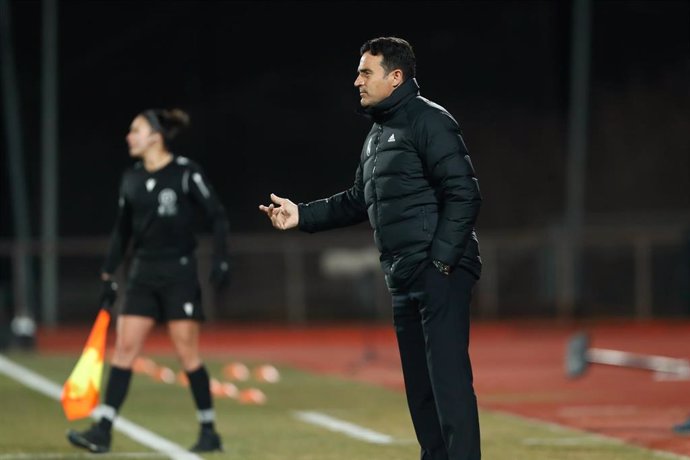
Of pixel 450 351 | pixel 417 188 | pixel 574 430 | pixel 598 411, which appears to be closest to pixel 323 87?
pixel 598 411

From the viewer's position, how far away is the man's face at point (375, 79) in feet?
24.0

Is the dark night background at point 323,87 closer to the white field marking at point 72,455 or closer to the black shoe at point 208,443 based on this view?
the black shoe at point 208,443

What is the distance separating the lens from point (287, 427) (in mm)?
12039

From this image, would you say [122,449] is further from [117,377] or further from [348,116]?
[348,116]

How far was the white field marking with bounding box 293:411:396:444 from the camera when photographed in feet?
36.2

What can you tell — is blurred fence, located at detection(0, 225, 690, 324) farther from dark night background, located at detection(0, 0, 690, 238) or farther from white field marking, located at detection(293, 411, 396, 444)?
white field marking, located at detection(293, 411, 396, 444)

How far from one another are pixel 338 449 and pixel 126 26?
29.8 m

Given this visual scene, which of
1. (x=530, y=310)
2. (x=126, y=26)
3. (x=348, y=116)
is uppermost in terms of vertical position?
(x=126, y=26)

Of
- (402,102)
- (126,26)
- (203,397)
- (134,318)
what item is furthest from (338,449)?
(126,26)

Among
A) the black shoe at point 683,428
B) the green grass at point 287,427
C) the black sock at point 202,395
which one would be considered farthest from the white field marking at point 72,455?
the black shoe at point 683,428

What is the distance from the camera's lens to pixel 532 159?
40.9m

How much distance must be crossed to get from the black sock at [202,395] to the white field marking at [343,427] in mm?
1198

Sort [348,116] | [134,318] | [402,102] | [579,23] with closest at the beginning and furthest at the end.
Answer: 1. [402,102]
2. [134,318]
3. [579,23]
4. [348,116]

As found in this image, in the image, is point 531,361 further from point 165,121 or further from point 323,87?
point 323,87
